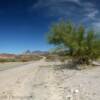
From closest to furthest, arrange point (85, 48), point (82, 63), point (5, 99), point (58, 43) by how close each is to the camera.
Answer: point (5, 99), point (85, 48), point (82, 63), point (58, 43)

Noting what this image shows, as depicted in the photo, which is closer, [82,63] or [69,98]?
[69,98]

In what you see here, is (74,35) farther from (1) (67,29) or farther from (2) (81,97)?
(2) (81,97)

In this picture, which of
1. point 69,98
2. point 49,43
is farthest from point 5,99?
point 49,43

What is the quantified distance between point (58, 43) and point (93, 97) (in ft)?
76.4

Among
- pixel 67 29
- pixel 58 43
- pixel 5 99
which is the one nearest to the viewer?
pixel 5 99

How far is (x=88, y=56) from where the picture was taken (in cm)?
2730

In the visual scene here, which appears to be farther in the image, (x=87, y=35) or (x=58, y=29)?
(x=58, y=29)

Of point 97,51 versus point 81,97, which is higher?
point 97,51

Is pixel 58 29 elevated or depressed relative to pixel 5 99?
elevated

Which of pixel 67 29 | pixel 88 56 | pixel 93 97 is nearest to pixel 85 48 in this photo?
pixel 88 56

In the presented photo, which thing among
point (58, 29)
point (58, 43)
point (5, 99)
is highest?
point (58, 29)

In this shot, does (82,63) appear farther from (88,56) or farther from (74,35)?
(74,35)

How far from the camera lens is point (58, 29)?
3183 centimetres

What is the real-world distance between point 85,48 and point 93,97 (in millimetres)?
17202
